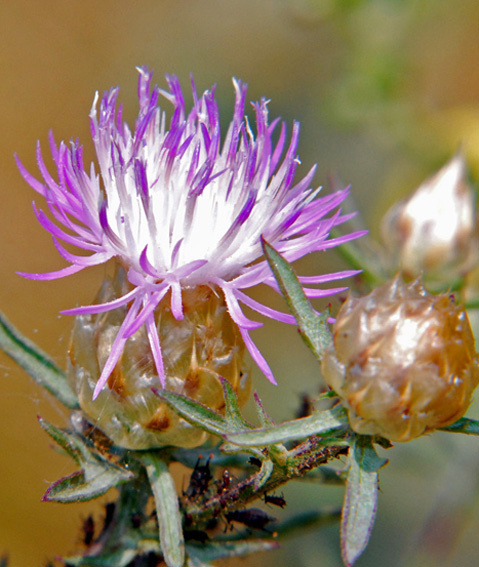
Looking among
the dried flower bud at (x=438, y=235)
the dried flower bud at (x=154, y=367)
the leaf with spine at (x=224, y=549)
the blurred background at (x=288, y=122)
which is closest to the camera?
the dried flower bud at (x=154, y=367)

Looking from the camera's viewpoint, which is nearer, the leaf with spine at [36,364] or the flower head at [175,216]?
the flower head at [175,216]

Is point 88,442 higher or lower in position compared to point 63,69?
lower

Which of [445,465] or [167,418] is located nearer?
[167,418]

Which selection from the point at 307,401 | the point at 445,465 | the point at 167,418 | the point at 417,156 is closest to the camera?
the point at 167,418

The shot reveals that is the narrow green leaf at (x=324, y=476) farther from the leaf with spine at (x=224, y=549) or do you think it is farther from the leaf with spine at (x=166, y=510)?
the leaf with spine at (x=166, y=510)

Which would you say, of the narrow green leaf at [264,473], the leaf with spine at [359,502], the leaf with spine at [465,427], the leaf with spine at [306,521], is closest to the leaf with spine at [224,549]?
the leaf with spine at [306,521]

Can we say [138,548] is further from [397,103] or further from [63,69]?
[63,69]

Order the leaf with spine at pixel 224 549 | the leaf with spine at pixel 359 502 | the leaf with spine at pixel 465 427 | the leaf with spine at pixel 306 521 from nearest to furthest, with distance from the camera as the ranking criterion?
the leaf with spine at pixel 359 502 → the leaf with spine at pixel 465 427 → the leaf with spine at pixel 224 549 → the leaf with spine at pixel 306 521

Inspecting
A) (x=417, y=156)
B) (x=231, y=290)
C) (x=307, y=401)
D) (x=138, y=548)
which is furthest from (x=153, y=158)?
(x=417, y=156)
